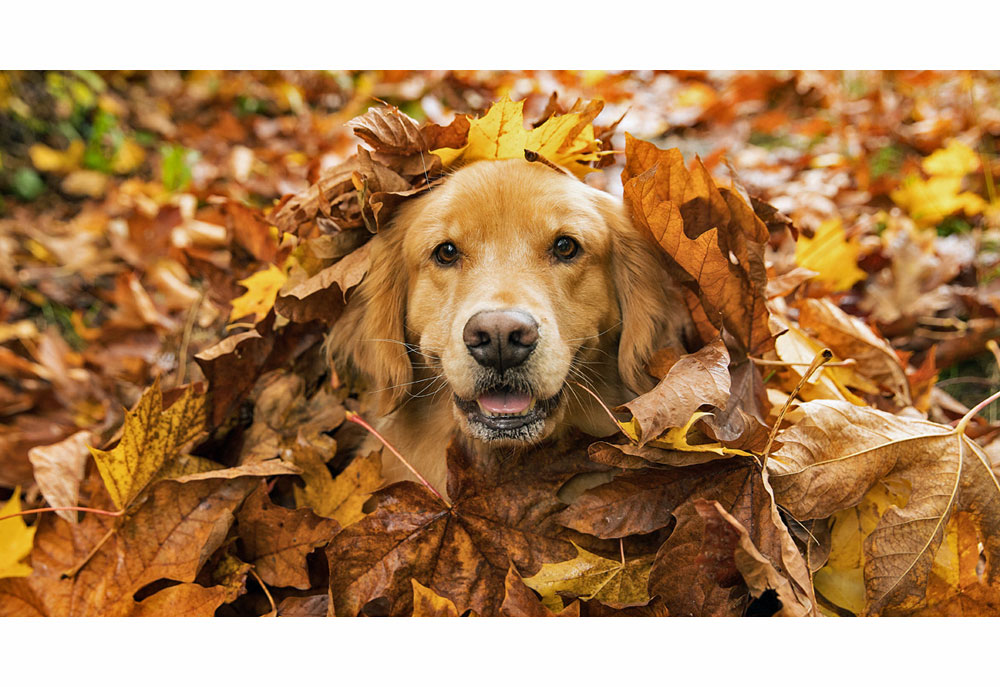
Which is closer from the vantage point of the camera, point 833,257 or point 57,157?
point 833,257

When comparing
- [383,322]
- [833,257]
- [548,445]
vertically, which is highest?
[383,322]

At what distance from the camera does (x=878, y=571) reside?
1.64 m

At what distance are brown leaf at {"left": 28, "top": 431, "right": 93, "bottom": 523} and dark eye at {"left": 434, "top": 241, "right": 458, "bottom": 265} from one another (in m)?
1.24

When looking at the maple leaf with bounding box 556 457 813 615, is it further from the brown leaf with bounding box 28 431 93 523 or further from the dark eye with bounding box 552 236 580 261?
the brown leaf with bounding box 28 431 93 523

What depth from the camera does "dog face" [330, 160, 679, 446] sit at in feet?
6.28

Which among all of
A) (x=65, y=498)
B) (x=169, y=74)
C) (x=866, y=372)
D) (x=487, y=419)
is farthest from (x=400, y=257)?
(x=169, y=74)

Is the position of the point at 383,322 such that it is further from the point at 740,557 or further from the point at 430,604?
the point at 740,557

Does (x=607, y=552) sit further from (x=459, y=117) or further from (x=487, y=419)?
(x=459, y=117)

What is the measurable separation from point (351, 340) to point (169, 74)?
19.3 ft

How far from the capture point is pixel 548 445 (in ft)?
6.82

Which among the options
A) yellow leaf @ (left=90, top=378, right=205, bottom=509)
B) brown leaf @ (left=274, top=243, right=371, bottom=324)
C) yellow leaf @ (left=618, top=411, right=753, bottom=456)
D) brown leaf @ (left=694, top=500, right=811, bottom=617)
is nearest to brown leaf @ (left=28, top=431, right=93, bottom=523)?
yellow leaf @ (left=90, top=378, right=205, bottom=509)

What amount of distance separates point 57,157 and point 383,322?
4.64m

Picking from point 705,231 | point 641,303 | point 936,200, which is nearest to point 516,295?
point 641,303

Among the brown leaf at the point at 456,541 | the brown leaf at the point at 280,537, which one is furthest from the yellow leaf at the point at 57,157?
the brown leaf at the point at 456,541
